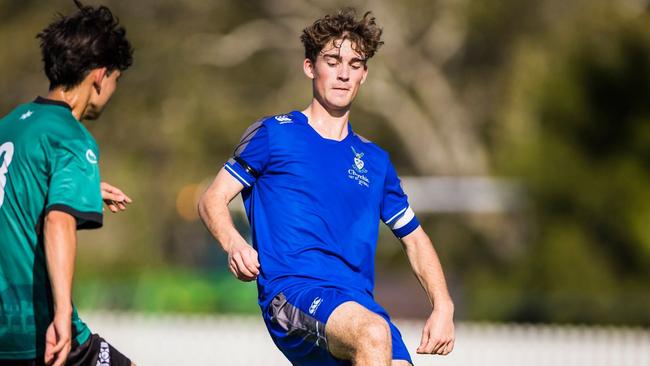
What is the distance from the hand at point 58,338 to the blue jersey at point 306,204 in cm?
128

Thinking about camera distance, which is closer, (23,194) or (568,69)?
(23,194)

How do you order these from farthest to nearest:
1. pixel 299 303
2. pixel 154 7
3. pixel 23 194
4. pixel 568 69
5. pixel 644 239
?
pixel 154 7, pixel 568 69, pixel 644 239, pixel 299 303, pixel 23 194

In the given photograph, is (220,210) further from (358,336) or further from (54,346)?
(54,346)

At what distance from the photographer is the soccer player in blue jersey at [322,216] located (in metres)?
5.49

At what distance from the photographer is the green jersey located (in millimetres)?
4742

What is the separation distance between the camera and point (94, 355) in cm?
509

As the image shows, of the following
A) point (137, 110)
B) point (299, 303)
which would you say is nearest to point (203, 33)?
point (137, 110)

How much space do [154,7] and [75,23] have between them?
85.1 feet

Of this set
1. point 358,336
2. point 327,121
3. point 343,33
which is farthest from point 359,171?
point 358,336

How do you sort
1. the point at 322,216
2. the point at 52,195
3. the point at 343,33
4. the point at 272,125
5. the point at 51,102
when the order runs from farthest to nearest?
the point at 343,33 → the point at 272,125 → the point at 322,216 → the point at 51,102 → the point at 52,195

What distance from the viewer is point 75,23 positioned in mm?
5000

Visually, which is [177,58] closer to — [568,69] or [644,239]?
[568,69]

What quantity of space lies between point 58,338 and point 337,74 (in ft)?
6.99

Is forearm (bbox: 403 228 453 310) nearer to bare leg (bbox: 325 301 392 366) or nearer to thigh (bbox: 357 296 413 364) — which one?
thigh (bbox: 357 296 413 364)
